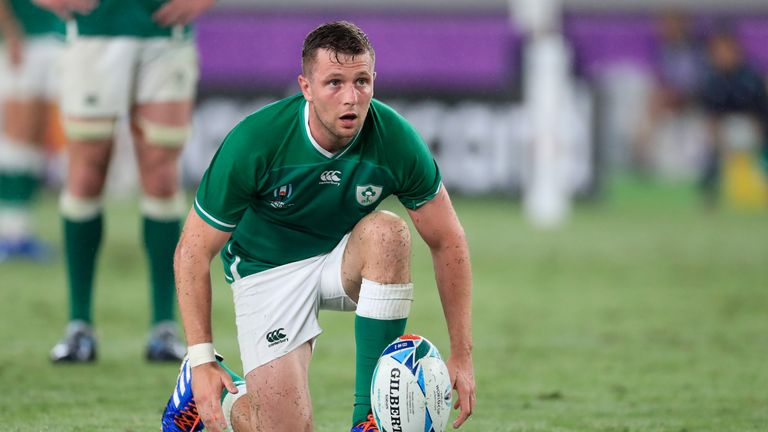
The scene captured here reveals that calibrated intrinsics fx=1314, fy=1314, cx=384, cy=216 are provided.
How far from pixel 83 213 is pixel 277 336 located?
6.39ft

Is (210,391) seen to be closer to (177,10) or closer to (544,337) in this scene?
(177,10)

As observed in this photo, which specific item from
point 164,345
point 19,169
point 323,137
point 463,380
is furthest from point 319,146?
point 19,169

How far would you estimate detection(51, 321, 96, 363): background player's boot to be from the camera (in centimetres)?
584

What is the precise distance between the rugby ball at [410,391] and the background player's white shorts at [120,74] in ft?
7.87

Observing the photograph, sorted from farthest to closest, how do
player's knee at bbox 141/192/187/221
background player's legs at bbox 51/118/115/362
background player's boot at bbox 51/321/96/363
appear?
player's knee at bbox 141/192/187/221, background player's legs at bbox 51/118/115/362, background player's boot at bbox 51/321/96/363

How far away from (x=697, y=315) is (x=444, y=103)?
287 inches

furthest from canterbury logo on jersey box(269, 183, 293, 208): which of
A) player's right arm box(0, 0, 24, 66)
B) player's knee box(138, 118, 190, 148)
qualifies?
player's right arm box(0, 0, 24, 66)

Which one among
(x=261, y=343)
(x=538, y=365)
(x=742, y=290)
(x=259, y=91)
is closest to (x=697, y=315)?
(x=742, y=290)

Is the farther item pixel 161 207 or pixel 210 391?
pixel 161 207

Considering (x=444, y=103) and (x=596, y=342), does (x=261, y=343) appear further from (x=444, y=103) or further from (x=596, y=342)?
(x=444, y=103)

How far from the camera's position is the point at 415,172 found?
13.6ft

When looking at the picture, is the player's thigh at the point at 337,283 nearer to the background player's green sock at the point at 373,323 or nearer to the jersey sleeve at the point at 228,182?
the background player's green sock at the point at 373,323

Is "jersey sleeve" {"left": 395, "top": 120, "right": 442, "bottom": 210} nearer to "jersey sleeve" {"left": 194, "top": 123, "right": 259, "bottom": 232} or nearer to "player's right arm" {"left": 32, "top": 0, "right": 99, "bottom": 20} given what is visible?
"jersey sleeve" {"left": 194, "top": 123, "right": 259, "bottom": 232}

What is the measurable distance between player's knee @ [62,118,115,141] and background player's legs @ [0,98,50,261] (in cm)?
372
